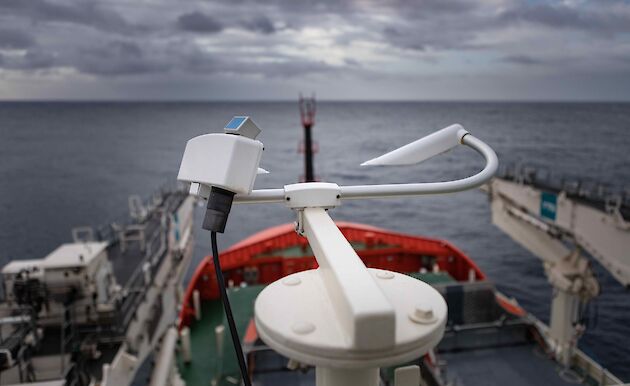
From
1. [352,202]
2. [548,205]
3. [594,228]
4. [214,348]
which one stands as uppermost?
[548,205]

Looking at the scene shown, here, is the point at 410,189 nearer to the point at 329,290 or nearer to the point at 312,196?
the point at 312,196

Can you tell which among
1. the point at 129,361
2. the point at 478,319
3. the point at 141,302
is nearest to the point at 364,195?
the point at 129,361

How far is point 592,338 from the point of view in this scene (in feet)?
72.4

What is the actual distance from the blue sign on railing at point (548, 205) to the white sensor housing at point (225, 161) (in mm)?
15135

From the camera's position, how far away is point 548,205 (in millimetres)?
15008

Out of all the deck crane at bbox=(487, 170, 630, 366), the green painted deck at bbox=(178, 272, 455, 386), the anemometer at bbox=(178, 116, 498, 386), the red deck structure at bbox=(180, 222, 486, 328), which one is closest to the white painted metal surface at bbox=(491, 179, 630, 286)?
the deck crane at bbox=(487, 170, 630, 366)

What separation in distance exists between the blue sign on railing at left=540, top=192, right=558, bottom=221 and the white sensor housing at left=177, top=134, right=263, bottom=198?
1514 centimetres

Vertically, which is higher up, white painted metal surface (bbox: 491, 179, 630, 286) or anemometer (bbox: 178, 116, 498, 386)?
anemometer (bbox: 178, 116, 498, 386)

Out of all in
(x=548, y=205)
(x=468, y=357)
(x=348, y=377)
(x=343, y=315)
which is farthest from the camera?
(x=548, y=205)

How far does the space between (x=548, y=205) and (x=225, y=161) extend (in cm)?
1569

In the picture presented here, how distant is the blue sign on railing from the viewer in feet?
48.0

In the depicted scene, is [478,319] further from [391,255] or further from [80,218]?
[80,218]

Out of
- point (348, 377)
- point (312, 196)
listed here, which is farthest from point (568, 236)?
point (348, 377)

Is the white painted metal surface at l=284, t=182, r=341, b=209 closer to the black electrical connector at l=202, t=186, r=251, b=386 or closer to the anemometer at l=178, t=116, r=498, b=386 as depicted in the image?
the anemometer at l=178, t=116, r=498, b=386
